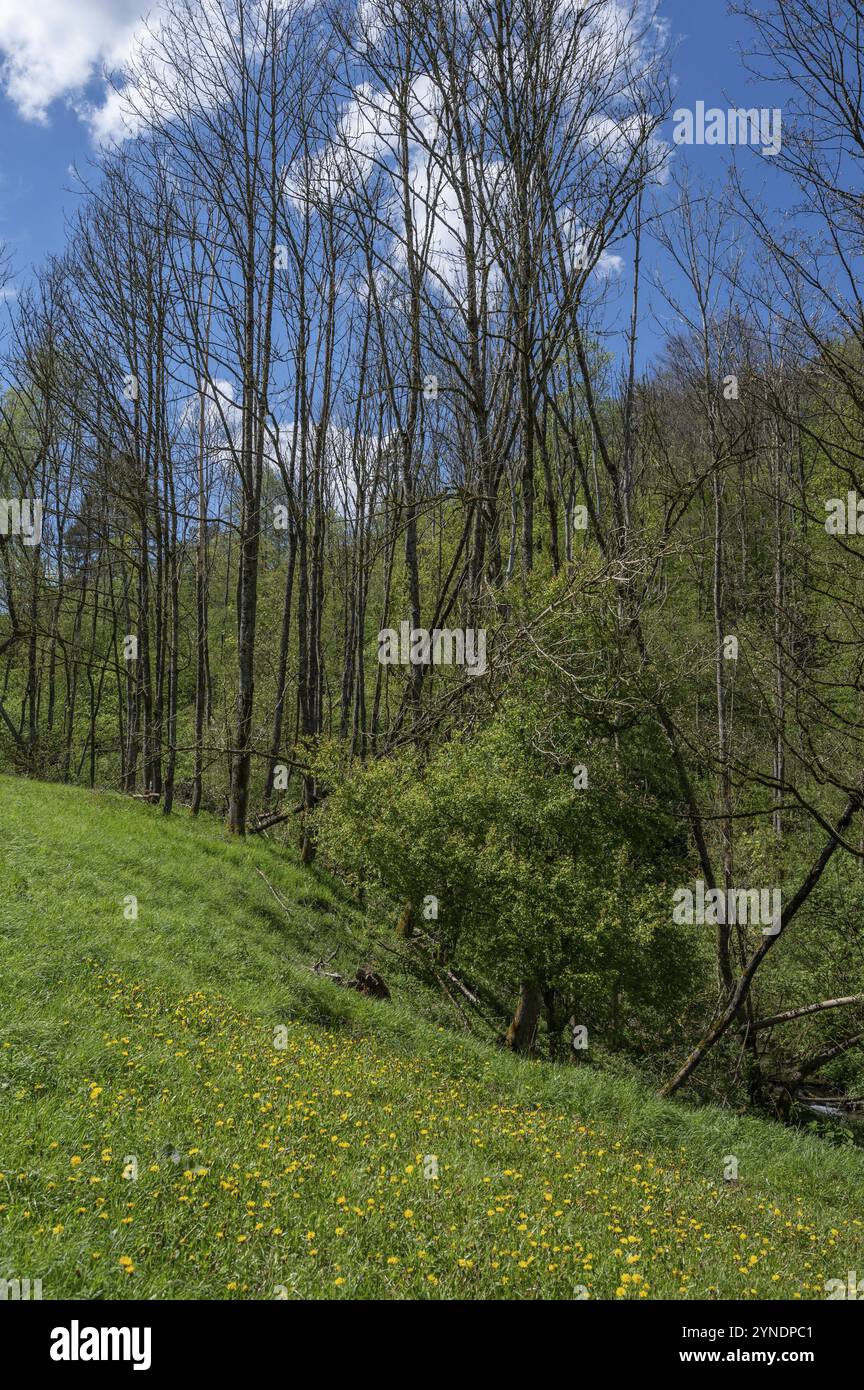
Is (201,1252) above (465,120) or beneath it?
beneath

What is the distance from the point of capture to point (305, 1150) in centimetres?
495

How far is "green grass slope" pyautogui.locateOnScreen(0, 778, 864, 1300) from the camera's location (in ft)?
12.3

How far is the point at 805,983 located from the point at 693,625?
483 inches

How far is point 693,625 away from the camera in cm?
2239

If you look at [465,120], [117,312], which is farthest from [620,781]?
[117,312]

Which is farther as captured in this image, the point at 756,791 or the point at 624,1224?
the point at 756,791

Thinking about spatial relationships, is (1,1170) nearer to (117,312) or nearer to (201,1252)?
(201,1252)

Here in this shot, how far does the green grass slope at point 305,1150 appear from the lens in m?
3.75

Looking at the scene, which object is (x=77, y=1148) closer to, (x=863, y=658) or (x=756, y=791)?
(x=863, y=658)

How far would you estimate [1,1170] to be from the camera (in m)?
3.74

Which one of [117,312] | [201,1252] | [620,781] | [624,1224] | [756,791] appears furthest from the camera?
[756,791]

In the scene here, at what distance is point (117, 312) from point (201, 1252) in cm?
1583

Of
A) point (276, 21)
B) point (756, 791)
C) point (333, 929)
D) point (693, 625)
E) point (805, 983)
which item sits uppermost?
point (276, 21)
